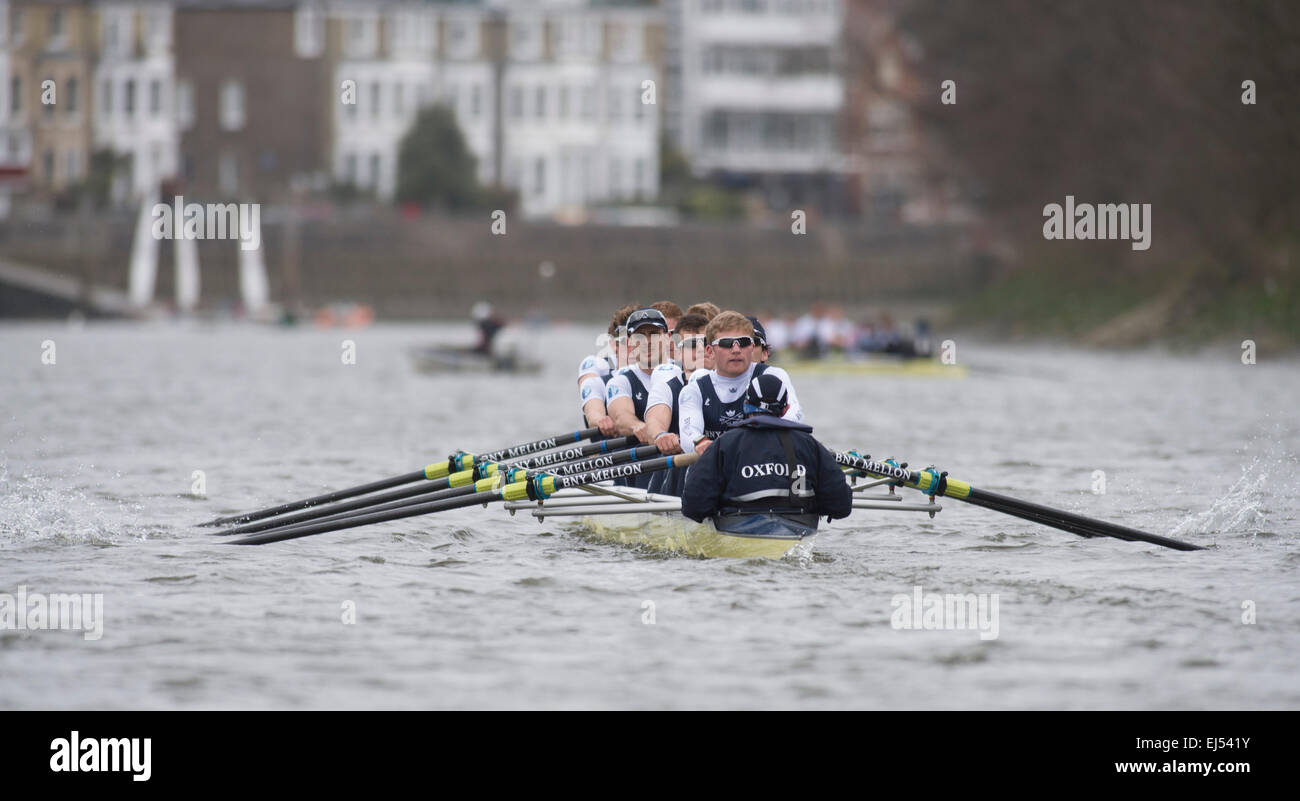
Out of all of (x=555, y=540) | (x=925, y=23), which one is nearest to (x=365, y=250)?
(x=925, y=23)

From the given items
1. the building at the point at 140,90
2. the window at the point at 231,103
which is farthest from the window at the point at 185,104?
the window at the point at 231,103

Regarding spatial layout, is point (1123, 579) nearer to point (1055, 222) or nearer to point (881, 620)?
point (881, 620)

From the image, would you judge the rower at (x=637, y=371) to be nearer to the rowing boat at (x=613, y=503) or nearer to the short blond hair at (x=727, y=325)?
the rowing boat at (x=613, y=503)

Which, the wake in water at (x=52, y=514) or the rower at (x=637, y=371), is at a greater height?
the rower at (x=637, y=371)

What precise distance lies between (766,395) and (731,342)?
1.45ft

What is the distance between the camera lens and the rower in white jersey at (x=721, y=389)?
12883 mm

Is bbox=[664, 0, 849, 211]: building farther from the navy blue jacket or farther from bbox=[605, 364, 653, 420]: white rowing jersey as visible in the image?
the navy blue jacket

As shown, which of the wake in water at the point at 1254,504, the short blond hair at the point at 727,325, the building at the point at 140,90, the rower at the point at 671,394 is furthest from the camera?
the building at the point at 140,90

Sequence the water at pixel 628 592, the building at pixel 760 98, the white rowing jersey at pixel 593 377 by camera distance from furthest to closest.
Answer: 1. the building at pixel 760 98
2. the white rowing jersey at pixel 593 377
3. the water at pixel 628 592

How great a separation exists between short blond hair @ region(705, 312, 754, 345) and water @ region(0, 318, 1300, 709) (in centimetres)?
164

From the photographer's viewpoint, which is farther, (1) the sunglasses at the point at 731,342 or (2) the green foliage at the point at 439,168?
(2) the green foliage at the point at 439,168

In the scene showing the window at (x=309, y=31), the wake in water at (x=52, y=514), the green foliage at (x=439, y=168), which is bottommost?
the wake in water at (x=52, y=514)
